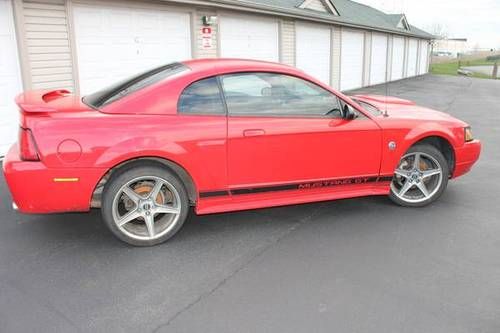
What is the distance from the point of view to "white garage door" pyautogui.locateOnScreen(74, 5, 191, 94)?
26.7 ft

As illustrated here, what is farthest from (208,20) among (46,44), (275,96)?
(275,96)

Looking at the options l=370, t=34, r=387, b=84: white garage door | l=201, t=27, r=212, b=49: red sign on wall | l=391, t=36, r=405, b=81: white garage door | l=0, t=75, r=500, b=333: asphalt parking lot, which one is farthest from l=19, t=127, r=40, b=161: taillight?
l=391, t=36, r=405, b=81: white garage door

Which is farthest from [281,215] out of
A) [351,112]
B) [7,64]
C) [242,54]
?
[242,54]

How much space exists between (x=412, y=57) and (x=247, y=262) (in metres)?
33.7

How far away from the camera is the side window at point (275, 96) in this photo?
13.0 ft

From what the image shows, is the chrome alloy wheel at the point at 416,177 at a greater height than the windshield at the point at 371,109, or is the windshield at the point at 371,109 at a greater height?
the windshield at the point at 371,109

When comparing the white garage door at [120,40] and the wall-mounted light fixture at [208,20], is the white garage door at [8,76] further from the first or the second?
the wall-mounted light fixture at [208,20]

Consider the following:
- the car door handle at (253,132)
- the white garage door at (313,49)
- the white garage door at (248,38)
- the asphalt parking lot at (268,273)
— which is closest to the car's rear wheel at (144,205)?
the asphalt parking lot at (268,273)

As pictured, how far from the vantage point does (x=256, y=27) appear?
13.0 meters

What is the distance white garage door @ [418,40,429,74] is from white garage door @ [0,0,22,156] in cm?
3488

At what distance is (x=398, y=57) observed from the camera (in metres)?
29.2

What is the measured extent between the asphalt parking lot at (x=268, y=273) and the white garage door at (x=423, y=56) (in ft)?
116

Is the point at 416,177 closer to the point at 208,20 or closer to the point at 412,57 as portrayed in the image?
the point at 208,20

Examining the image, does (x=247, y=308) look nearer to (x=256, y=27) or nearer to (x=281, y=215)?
(x=281, y=215)
